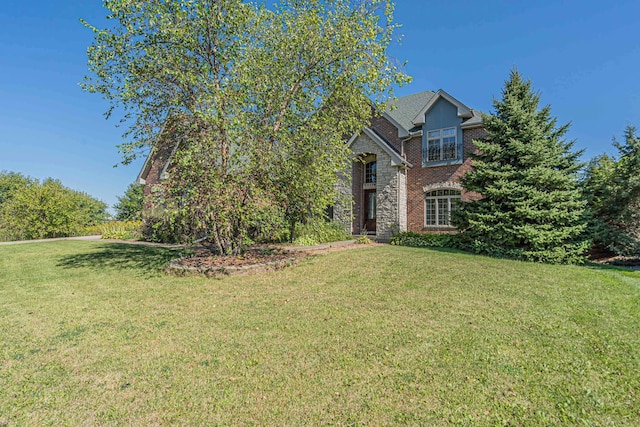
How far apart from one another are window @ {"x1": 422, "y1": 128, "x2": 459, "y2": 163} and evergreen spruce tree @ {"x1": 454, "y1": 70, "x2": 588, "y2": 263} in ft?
11.2

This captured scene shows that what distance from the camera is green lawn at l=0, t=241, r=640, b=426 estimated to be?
2414 millimetres

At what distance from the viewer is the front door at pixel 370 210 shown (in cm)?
1742

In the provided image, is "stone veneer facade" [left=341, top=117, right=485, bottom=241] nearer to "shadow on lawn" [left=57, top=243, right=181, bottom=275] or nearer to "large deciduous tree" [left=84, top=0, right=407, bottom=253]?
"large deciduous tree" [left=84, top=0, right=407, bottom=253]

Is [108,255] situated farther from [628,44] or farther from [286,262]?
[628,44]

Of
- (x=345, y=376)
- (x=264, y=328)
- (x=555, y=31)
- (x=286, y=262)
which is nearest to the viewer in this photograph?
(x=345, y=376)

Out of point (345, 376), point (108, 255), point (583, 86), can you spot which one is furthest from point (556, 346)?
point (583, 86)

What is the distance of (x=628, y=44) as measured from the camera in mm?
9484

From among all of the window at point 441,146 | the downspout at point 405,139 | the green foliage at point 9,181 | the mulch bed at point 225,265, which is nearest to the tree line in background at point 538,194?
the mulch bed at point 225,265

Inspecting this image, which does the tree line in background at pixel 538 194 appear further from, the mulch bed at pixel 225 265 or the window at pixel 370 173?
the window at pixel 370 173

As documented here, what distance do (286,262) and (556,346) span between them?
20.2 feet

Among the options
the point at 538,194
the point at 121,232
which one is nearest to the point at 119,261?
the point at 121,232

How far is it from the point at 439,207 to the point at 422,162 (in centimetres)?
262

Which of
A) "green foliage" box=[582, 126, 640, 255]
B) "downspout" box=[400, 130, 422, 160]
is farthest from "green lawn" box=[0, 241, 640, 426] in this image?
"downspout" box=[400, 130, 422, 160]

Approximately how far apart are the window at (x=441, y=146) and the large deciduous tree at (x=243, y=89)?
286 inches
